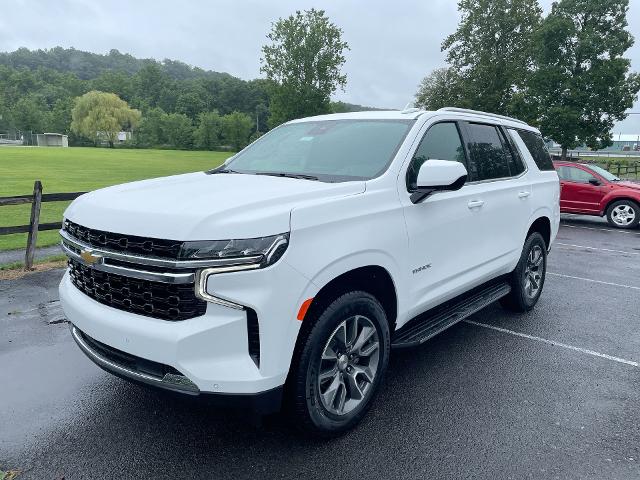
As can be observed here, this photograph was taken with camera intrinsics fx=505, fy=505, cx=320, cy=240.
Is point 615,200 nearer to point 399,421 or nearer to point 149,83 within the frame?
point 399,421

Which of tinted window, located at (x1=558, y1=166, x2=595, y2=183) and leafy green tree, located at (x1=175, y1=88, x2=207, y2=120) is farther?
leafy green tree, located at (x1=175, y1=88, x2=207, y2=120)

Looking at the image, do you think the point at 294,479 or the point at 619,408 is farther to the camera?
the point at 619,408

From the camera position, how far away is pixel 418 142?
12.1 feet

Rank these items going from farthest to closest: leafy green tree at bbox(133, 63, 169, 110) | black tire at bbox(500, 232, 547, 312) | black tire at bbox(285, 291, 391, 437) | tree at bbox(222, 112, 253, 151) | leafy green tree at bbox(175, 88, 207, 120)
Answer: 1. leafy green tree at bbox(133, 63, 169, 110)
2. leafy green tree at bbox(175, 88, 207, 120)
3. tree at bbox(222, 112, 253, 151)
4. black tire at bbox(500, 232, 547, 312)
5. black tire at bbox(285, 291, 391, 437)

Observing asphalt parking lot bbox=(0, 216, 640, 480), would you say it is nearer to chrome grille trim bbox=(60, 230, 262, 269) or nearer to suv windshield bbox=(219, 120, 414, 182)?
chrome grille trim bbox=(60, 230, 262, 269)

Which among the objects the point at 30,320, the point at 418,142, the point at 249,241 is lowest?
the point at 30,320

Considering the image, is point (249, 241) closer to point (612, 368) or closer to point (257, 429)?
point (257, 429)

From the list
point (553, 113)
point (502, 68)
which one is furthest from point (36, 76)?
point (553, 113)

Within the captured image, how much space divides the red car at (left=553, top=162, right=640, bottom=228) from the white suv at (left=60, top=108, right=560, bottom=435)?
10.9 m

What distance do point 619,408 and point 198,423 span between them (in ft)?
9.57

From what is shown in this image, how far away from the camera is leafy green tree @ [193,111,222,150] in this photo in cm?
10131

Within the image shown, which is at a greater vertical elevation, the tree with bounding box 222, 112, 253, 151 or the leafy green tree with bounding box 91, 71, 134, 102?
the leafy green tree with bounding box 91, 71, 134, 102

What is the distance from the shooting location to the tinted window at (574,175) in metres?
13.8

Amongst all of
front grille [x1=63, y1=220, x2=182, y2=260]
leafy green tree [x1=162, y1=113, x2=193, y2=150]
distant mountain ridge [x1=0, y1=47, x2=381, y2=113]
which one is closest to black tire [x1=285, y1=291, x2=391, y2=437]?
front grille [x1=63, y1=220, x2=182, y2=260]
